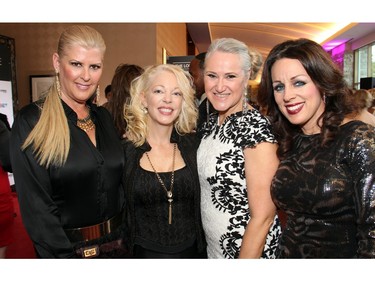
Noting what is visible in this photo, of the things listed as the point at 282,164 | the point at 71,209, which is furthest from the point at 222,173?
the point at 71,209

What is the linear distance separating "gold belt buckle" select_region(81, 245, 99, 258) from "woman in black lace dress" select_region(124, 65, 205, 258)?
0.90 feet

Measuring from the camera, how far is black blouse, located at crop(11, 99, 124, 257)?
159cm

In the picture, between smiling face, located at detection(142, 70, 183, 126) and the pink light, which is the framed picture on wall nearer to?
smiling face, located at detection(142, 70, 183, 126)

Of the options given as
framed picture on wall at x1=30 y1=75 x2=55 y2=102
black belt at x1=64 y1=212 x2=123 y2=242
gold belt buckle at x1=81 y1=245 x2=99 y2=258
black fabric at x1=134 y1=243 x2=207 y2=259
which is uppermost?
framed picture on wall at x1=30 y1=75 x2=55 y2=102

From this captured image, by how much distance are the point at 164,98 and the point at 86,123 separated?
484mm

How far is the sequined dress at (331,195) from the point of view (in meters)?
1.33

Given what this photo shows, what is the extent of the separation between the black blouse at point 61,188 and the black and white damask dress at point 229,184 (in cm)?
50

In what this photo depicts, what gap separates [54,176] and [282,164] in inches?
40.9

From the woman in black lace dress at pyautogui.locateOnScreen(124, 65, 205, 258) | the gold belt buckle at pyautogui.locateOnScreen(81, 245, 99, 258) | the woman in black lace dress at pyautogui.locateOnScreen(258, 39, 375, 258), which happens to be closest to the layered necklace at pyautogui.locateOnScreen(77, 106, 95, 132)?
the woman in black lace dress at pyautogui.locateOnScreen(124, 65, 205, 258)

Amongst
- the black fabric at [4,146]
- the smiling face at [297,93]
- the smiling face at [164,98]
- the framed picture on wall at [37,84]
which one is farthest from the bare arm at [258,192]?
the framed picture on wall at [37,84]

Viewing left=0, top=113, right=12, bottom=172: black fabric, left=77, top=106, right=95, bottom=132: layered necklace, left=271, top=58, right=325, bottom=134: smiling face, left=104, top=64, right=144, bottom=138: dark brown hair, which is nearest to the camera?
left=271, top=58, right=325, bottom=134: smiling face

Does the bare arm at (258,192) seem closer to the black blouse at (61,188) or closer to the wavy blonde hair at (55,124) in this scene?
the black blouse at (61,188)

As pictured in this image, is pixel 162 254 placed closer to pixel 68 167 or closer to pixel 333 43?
pixel 68 167

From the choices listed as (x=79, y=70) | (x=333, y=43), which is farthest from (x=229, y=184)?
(x=333, y=43)
